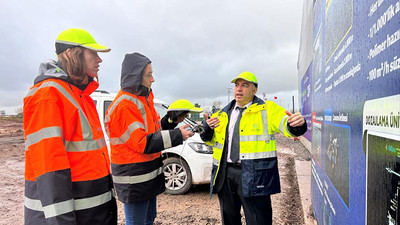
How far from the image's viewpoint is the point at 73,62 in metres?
1.66

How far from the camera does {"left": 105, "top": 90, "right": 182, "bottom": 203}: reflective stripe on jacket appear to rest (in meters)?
2.14

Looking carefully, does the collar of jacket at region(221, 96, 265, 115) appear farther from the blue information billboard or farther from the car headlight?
the car headlight

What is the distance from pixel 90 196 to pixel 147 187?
73 centimetres

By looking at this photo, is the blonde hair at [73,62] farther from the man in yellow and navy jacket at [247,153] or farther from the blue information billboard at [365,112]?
the blue information billboard at [365,112]

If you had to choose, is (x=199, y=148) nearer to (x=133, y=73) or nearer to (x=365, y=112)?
(x=133, y=73)

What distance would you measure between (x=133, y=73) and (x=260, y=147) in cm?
145

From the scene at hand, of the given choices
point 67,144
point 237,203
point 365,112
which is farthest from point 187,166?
point 365,112

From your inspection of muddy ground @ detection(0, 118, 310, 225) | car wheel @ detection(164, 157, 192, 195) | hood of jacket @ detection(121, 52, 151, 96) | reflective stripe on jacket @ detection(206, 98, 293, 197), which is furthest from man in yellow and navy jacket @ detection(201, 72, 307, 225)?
car wheel @ detection(164, 157, 192, 195)

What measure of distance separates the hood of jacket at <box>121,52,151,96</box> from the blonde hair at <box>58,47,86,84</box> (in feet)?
2.00

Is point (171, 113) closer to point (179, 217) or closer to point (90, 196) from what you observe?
point (90, 196)

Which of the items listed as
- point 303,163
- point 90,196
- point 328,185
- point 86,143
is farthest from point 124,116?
point 303,163

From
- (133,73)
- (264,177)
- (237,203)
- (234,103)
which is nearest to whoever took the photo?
(133,73)

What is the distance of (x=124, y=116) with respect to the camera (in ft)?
7.02

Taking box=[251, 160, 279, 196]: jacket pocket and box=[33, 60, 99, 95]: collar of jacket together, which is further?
box=[251, 160, 279, 196]: jacket pocket
